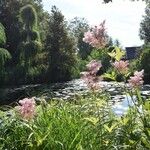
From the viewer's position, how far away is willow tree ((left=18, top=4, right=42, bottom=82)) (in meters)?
50.1

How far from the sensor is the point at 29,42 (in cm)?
5050

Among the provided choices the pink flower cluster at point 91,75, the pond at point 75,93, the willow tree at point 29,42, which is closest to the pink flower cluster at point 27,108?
the pink flower cluster at point 91,75

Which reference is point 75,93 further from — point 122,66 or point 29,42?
point 29,42

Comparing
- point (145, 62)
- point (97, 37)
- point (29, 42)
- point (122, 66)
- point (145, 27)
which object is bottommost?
point (145, 62)

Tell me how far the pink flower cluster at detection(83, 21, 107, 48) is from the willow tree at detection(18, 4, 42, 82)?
150ft


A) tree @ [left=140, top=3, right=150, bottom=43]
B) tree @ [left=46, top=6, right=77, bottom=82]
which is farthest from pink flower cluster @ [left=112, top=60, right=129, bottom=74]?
tree @ [left=140, top=3, right=150, bottom=43]

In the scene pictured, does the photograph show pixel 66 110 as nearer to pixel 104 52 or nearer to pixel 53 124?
pixel 53 124

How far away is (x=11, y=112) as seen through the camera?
4711 millimetres

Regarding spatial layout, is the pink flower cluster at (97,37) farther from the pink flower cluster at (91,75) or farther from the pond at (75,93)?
the pond at (75,93)

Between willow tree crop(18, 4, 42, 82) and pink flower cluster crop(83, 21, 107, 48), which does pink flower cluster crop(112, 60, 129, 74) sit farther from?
willow tree crop(18, 4, 42, 82)

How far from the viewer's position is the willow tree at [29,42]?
50.1 metres

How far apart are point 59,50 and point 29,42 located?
6.16m

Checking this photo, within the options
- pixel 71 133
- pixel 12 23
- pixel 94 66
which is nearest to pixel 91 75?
pixel 94 66

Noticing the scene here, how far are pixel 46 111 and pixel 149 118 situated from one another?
117cm
